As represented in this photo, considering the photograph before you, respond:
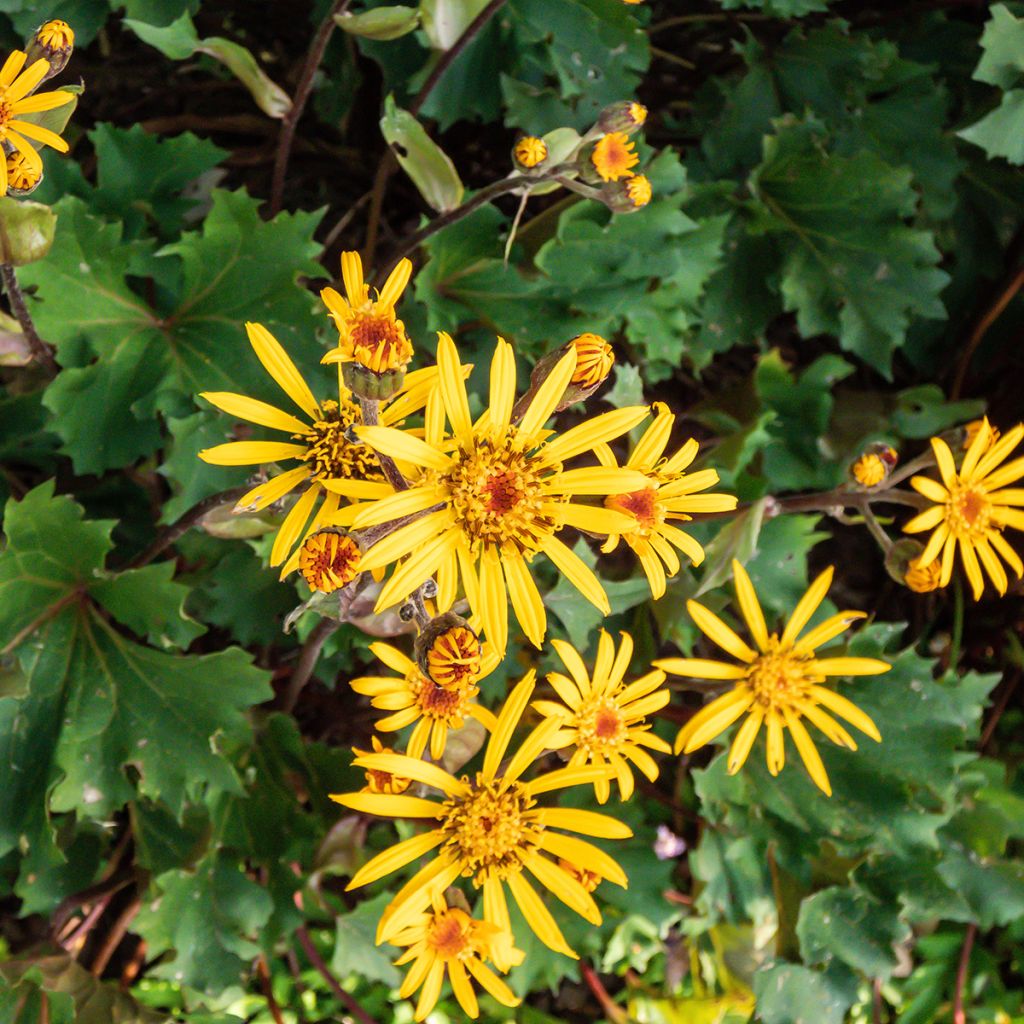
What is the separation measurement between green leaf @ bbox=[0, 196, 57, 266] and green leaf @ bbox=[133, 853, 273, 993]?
1.10 metres

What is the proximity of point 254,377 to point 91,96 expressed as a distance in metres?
0.98

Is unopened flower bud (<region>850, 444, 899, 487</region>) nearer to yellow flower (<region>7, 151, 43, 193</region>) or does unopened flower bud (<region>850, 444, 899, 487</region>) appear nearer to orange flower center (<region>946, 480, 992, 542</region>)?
orange flower center (<region>946, 480, 992, 542</region>)

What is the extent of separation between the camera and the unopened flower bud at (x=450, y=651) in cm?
115

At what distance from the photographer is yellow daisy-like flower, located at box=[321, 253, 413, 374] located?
1083mm

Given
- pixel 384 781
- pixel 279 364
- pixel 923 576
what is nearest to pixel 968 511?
pixel 923 576

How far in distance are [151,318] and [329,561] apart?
3.15 ft

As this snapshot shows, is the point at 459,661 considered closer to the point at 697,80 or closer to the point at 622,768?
the point at 622,768

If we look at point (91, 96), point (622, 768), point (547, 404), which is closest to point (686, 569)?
point (622, 768)

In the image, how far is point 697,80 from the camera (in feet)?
7.74

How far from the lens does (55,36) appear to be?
4.19 ft

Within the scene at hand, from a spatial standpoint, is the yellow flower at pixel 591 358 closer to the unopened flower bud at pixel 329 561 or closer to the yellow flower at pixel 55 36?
the unopened flower bud at pixel 329 561

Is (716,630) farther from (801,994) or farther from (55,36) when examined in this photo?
(55,36)

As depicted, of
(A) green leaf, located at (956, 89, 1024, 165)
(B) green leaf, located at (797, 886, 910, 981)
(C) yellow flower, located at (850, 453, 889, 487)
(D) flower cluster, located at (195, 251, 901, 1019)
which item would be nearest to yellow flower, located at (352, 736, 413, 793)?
(D) flower cluster, located at (195, 251, 901, 1019)

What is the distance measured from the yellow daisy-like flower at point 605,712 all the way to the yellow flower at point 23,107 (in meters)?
1.03
